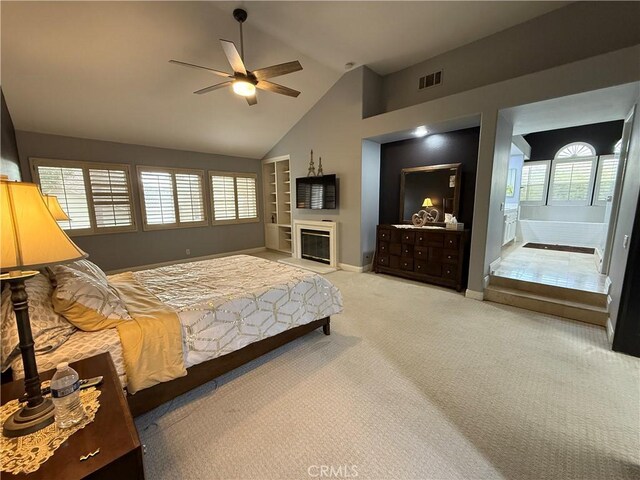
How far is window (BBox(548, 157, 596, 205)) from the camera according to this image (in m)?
6.79

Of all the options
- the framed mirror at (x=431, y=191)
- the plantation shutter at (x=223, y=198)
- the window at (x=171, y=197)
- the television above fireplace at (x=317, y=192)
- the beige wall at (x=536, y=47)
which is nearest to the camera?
the beige wall at (x=536, y=47)

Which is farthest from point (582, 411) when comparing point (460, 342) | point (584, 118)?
point (584, 118)

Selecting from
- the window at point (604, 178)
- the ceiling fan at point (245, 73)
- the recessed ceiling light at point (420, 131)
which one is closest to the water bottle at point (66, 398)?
the ceiling fan at point (245, 73)

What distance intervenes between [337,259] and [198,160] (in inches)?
155

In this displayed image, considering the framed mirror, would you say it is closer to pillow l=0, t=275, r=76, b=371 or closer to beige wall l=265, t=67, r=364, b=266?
beige wall l=265, t=67, r=364, b=266

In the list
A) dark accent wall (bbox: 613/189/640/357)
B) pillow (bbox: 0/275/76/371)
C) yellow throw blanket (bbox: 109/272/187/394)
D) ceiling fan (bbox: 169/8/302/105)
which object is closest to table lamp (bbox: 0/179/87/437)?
pillow (bbox: 0/275/76/371)

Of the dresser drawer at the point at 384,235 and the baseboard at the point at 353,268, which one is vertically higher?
the dresser drawer at the point at 384,235

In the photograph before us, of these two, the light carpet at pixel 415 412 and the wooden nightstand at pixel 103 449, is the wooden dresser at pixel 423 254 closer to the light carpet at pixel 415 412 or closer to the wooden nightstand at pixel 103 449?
the light carpet at pixel 415 412

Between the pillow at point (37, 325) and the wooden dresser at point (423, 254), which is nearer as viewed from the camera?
the pillow at point (37, 325)

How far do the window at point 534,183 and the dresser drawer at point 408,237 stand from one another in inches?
222

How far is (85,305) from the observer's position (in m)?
1.58

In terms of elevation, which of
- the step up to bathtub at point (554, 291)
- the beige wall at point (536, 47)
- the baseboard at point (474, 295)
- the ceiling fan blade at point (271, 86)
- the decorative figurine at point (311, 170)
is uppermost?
the beige wall at point (536, 47)

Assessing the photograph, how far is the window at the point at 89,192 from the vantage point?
14.6ft

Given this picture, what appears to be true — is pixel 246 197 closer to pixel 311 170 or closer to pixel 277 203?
pixel 277 203
